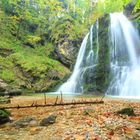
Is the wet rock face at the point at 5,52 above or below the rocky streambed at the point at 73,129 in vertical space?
above

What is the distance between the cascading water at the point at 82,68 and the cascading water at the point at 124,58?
2836mm

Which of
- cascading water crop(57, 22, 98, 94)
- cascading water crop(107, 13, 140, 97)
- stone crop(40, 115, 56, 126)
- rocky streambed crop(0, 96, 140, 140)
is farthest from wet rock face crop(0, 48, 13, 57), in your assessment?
stone crop(40, 115, 56, 126)

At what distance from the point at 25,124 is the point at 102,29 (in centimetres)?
2641

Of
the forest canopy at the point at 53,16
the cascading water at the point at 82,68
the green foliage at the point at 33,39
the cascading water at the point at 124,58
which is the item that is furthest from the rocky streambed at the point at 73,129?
the green foliage at the point at 33,39

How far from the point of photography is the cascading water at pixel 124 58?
2177 cm

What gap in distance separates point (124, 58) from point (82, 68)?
5.95 meters

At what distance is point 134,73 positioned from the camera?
75.3 ft

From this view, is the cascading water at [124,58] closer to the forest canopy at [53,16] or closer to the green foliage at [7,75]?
the forest canopy at [53,16]

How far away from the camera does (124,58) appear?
26078 millimetres

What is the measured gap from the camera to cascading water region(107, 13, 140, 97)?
2177 cm

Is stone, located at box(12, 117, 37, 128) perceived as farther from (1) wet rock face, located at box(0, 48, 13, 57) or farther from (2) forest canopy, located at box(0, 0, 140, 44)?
(2) forest canopy, located at box(0, 0, 140, 44)

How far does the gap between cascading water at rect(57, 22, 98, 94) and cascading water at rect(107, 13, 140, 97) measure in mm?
2836

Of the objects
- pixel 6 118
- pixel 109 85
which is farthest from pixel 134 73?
pixel 6 118

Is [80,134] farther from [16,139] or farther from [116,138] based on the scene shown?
[16,139]
